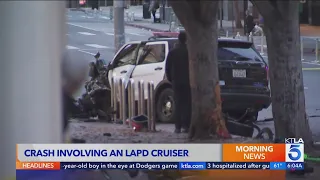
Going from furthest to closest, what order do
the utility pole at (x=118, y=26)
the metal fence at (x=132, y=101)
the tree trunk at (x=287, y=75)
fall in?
the tree trunk at (x=287, y=75) → the utility pole at (x=118, y=26) → the metal fence at (x=132, y=101)

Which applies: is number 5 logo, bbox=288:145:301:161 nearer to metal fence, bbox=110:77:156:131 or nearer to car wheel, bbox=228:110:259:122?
car wheel, bbox=228:110:259:122

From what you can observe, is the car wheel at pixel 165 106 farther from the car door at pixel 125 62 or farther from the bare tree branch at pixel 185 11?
the bare tree branch at pixel 185 11

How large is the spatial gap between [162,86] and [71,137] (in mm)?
602

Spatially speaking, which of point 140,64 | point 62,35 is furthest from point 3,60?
point 140,64

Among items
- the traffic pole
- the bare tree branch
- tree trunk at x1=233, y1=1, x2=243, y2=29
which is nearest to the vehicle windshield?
tree trunk at x1=233, y1=1, x2=243, y2=29

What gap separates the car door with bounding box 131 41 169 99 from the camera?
4.18m

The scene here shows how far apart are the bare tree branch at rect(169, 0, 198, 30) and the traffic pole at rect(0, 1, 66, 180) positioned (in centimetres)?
67

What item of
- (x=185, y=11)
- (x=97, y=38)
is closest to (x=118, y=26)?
(x=97, y=38)

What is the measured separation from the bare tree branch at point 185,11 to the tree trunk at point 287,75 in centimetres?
69

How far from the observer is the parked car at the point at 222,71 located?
4.14 m

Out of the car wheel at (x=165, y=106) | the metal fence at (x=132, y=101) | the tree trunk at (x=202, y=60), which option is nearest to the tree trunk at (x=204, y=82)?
the tree trunk at (x=202, y=60)

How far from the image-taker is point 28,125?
370 centimetres

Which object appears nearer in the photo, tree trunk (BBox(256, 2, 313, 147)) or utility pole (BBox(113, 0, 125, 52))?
utility pole (BBox(113, 0, 125, 52))

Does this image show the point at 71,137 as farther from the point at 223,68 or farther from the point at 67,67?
the point at 223,68
